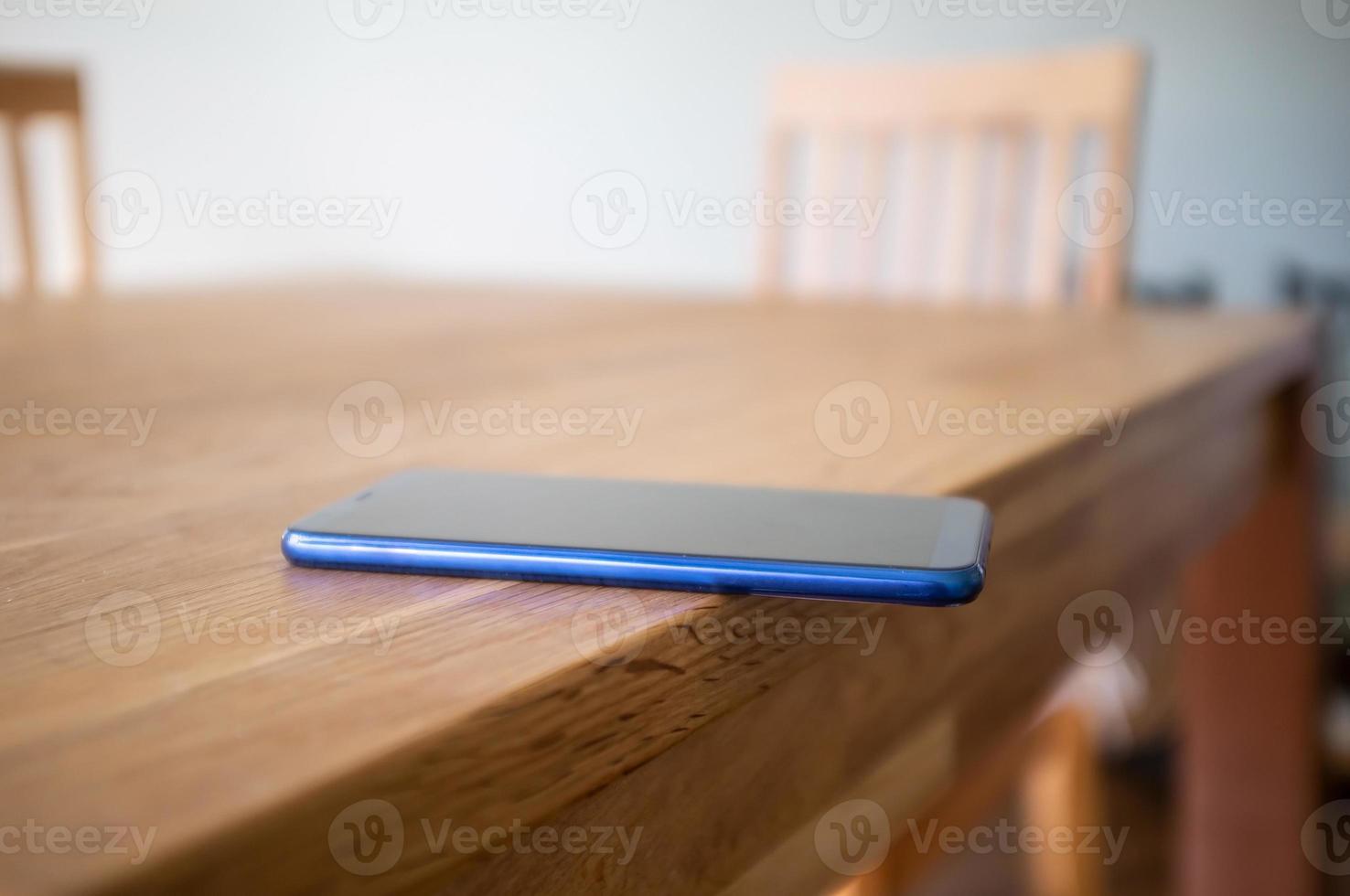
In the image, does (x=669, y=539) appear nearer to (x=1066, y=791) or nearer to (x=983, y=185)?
(x=1066, y=791)

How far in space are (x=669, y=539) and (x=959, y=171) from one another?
103 centimetres

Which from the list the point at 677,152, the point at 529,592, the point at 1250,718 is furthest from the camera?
the point at 677,152

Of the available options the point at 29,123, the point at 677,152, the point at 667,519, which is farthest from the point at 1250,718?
the point at 677,152

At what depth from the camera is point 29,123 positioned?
1.34 metres

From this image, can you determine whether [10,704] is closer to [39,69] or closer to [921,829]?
[921,829]

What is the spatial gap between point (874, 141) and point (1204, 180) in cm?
108

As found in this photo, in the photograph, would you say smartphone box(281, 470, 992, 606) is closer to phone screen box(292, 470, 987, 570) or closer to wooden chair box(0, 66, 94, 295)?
phone screen box(292, 470, 987, 570)

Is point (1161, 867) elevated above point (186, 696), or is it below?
below

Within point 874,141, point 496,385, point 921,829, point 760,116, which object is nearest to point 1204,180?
point 760,116

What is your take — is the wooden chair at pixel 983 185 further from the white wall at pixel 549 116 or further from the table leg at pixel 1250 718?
the white wall at pixel 549 116

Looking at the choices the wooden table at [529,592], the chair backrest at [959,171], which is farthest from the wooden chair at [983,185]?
the wooden table at [529,592]

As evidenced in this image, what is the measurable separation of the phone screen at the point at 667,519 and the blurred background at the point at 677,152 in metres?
0.77

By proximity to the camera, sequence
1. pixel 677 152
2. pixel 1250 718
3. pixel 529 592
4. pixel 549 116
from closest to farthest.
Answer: pixel 529 592, pixel 1250 718, pixel 677 152, pixel 549 116

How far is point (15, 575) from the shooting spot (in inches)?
13.7
